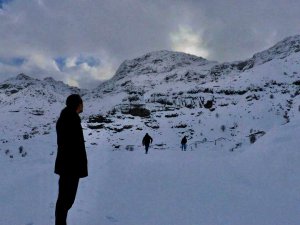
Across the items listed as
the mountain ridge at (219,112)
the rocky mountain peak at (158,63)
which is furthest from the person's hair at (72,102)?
the rocky mountain peak at (158,63)

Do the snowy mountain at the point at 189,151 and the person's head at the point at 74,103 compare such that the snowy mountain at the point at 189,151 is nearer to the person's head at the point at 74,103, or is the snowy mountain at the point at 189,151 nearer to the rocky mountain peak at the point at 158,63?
the person's head at the point at 74,103

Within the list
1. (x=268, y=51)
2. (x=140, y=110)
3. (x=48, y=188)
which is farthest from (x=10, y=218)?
(x=268, y=51)

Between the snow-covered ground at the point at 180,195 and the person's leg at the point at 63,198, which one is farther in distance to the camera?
the snow-covered ground at the point at 180,195

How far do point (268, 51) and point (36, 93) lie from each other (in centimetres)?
7472

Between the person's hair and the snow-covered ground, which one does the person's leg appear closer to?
the person's hair

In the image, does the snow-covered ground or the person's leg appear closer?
the person's leg

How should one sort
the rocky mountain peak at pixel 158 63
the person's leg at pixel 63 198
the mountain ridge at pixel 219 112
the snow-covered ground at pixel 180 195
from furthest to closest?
1. the rocky mountain peak at pixel 158 63
2. the mountain ridge at pixel 219 112
3. the snow-covered ground at pixel 180 195
4. the person's leg at pixel 63 198

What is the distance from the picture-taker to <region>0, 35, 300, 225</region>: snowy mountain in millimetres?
7605

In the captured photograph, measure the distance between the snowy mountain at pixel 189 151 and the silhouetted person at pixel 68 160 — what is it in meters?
1.25

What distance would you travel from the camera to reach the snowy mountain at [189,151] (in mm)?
7605

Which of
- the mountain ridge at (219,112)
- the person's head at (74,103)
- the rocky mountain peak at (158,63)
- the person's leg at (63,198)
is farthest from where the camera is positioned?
the rocky mountain peak at (158,63)

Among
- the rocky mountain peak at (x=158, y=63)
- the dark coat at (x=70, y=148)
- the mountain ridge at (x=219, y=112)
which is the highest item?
the rocky mountain peak at (x=158, y=63)

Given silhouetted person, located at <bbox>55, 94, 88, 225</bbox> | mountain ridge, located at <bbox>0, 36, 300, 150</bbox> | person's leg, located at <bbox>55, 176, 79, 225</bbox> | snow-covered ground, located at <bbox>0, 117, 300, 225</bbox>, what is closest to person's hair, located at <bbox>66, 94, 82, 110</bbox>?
silhouetted person, located at <bbox>55, 94, 88, 225</bbox>

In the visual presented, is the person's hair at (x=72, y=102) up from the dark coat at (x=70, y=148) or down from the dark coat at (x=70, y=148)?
up
